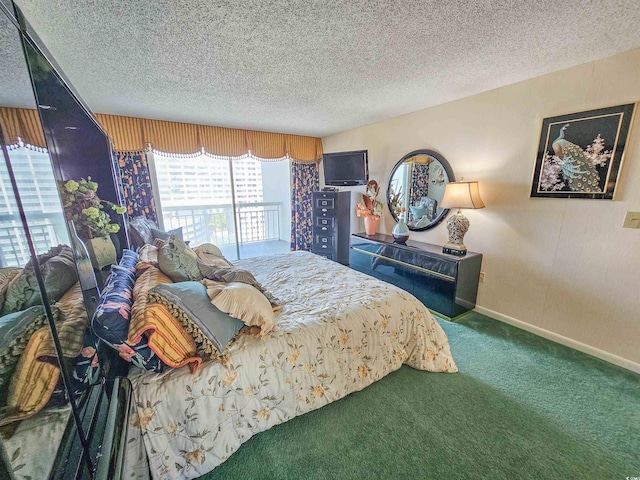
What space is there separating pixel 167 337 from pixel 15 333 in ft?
1.70

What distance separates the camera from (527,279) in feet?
7.98

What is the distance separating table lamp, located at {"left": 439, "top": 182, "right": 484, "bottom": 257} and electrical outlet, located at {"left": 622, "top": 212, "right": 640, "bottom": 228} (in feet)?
3.09

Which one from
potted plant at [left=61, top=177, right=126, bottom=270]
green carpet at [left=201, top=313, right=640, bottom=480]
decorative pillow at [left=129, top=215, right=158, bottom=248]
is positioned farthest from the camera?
decorative pillow at [left=129, top=215, right=158, bottom=248]

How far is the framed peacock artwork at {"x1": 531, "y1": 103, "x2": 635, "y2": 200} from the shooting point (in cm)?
186

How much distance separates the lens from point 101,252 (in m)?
1.75

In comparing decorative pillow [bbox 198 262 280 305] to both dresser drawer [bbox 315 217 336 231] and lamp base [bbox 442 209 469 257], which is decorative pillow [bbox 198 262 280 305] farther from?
dresser drawer [bbox 315 217 336 231]

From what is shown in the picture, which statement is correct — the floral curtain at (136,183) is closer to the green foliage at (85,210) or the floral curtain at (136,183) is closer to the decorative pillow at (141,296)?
the green foliage at (85,210)

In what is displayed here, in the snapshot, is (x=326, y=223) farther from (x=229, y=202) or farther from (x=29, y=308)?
(x=29, y=308)

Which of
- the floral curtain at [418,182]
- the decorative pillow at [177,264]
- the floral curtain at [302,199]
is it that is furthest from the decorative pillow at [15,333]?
the floral curtain at [302,199]

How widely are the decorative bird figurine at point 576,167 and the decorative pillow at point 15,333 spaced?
3262 mm

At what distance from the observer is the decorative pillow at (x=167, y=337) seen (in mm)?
1083

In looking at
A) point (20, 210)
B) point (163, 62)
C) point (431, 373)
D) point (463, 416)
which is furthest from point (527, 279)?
point (163, 62)

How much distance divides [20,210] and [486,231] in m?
3.27

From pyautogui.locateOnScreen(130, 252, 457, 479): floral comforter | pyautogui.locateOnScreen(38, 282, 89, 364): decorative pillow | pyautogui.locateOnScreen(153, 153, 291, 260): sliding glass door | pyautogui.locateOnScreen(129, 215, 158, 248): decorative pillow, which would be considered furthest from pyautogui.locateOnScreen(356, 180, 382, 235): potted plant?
pyautogui.locateOnScreen(38, 282, 89, 364): decorative pillow
